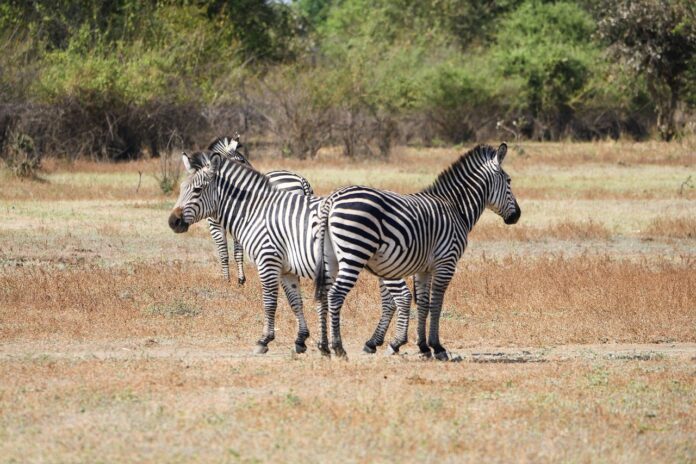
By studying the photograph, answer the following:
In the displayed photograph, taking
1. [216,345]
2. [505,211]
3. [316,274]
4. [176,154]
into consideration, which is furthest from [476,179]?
[176,154]

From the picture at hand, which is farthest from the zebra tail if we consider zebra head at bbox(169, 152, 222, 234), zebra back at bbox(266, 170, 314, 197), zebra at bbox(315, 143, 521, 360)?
zebra back at bbox(266, 170, 314, 197)

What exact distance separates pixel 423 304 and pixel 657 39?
33.4 meters

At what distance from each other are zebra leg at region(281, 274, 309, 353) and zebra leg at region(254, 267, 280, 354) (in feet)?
0.60

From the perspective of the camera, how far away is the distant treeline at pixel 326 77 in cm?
3297

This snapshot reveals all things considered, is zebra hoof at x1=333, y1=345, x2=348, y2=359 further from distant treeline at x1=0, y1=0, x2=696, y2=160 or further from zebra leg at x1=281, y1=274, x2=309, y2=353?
distant treeline at x1=0, y1=0, x2=696, y2=160

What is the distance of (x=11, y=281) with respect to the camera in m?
13.2

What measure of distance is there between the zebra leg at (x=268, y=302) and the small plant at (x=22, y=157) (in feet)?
52.8

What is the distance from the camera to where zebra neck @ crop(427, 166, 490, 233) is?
35.3 feet

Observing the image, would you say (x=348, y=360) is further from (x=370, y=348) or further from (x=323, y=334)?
(x=370, y=348)

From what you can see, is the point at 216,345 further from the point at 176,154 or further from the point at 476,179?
the point at 176,154

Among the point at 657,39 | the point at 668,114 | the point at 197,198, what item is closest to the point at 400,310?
the point at 197,198

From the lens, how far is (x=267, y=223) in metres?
10.1

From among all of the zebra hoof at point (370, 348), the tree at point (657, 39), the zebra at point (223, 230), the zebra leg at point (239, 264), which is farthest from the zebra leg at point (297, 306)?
the tree at point (657, 39)

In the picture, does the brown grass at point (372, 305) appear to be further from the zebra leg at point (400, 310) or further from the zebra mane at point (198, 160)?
the zebra mane at point (198, 160)
